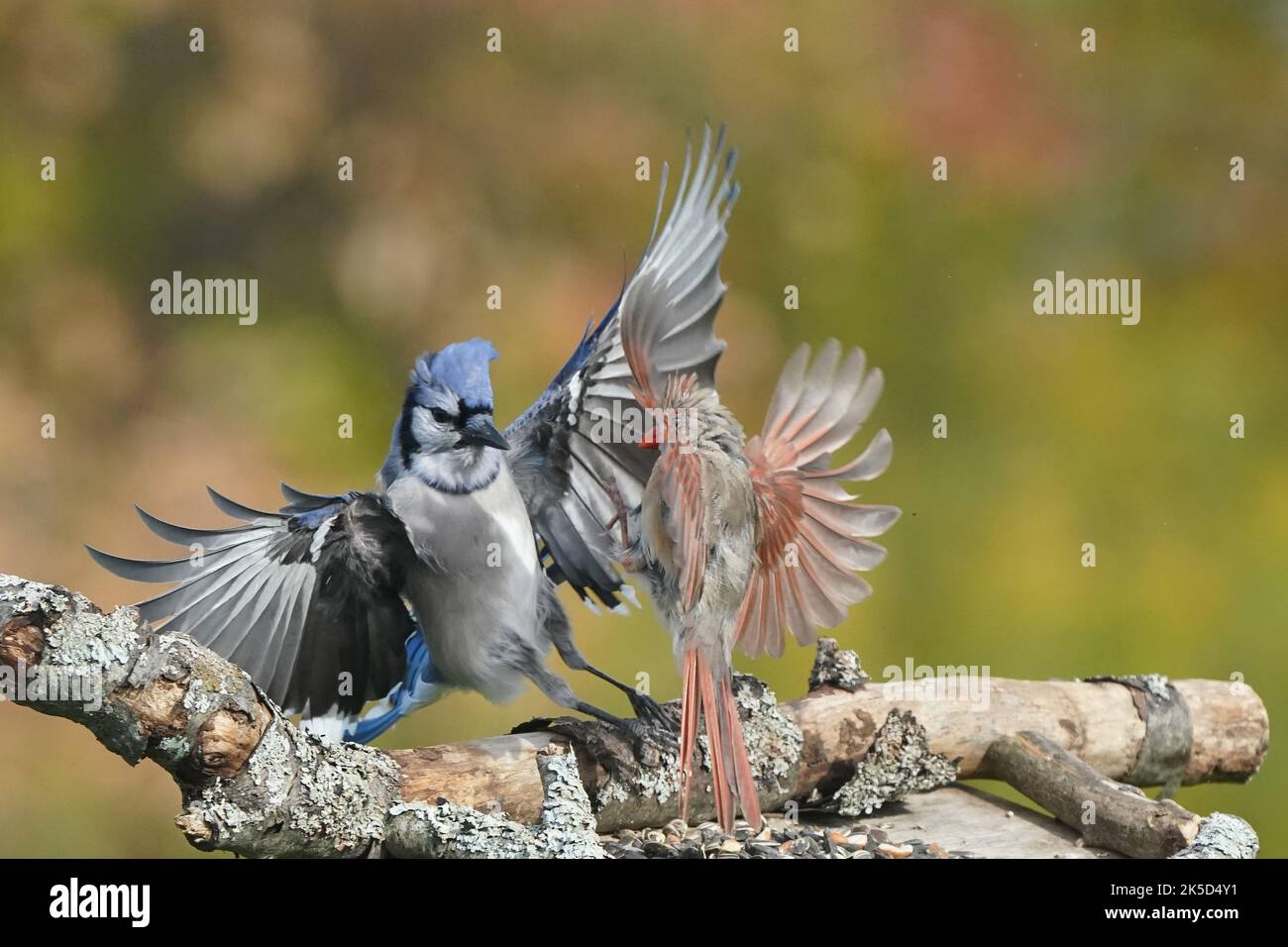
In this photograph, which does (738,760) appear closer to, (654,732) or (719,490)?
(654,732)

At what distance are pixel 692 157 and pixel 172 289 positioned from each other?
1410mm

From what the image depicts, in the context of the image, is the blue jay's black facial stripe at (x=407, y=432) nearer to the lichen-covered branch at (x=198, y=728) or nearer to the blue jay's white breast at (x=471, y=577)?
the blue jay's white breast at (x=471, y=577)

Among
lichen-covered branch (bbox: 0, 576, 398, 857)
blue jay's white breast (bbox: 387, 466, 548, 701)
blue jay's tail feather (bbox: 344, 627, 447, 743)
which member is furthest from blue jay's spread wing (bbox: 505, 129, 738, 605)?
lichen-covered branch (bbox: 0, 576, 398, 857)

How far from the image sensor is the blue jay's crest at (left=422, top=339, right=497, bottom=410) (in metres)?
1.63

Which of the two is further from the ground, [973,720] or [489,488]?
[489,488]

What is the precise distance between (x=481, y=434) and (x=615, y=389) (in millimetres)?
205

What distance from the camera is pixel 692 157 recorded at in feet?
5.45

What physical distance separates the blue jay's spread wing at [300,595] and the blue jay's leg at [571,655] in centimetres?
18

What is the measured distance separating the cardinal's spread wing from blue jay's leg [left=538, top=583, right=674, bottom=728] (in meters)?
0.17

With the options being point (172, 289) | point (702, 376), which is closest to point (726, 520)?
point (702, 376)

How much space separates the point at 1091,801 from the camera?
171cm

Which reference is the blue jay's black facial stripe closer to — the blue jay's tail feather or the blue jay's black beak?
the blue jay's black beak

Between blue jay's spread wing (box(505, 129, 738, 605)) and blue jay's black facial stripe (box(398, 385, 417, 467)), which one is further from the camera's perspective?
blue jay's black facial stripe (box(398, 385, 417, 467))

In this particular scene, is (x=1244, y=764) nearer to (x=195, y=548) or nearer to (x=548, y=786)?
(x=548, y=786)
